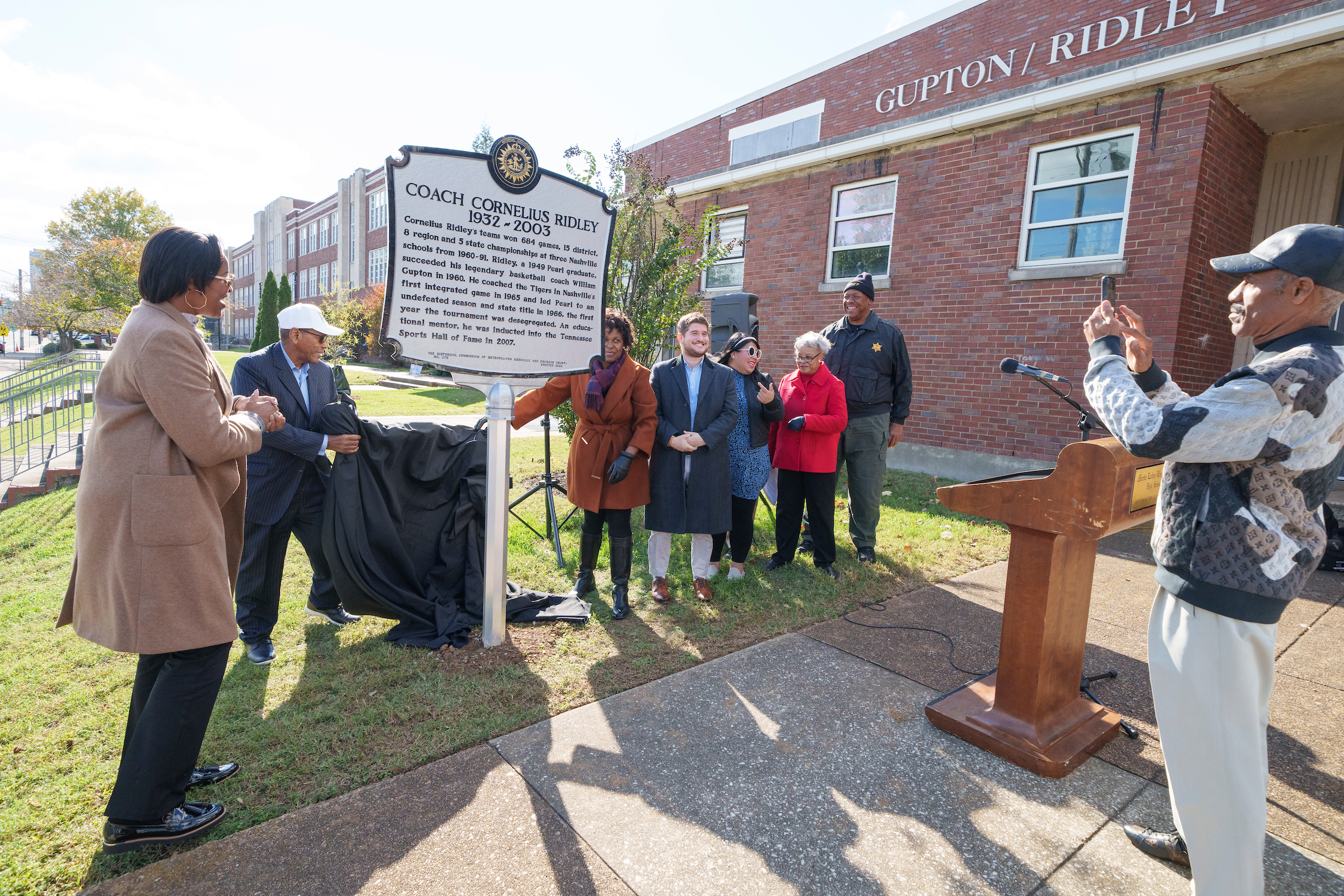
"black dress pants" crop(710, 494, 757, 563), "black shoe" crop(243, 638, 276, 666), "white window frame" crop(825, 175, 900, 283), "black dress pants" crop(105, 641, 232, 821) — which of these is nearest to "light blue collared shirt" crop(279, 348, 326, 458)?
"black shoe" crop(243, 638, 276, 666)

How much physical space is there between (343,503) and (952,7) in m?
11.6

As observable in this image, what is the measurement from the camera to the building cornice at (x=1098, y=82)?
246 inches

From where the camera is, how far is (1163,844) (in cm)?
222

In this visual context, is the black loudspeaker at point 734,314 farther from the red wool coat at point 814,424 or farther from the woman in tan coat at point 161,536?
the woman in tan coat at point 161,536

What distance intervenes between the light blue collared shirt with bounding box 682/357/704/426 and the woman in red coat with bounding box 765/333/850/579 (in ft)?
2.84

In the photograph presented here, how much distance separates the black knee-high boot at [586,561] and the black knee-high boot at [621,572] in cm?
23

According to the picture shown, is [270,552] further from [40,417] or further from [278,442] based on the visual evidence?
[40,417]

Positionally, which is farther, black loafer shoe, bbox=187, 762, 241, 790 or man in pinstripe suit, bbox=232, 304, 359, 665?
man in pinstripe suit, bbox=232, 304, 359, 665

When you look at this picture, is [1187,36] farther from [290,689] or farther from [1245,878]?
[290,689]

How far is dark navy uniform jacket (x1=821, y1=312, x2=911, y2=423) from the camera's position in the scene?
568 centimetres

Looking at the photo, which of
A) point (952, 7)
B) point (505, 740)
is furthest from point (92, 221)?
point (505, 740)

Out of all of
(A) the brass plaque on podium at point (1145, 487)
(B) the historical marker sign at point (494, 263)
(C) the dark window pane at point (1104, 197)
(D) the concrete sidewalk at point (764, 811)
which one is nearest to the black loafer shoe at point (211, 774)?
(D) the concrete sidewalk at point (764, 811)

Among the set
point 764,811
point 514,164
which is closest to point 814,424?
point 514,164

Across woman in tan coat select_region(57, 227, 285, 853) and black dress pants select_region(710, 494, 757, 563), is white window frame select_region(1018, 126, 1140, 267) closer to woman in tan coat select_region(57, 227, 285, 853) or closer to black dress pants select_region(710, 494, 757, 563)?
black dress pants select_region(710, 494, 757, 563)
